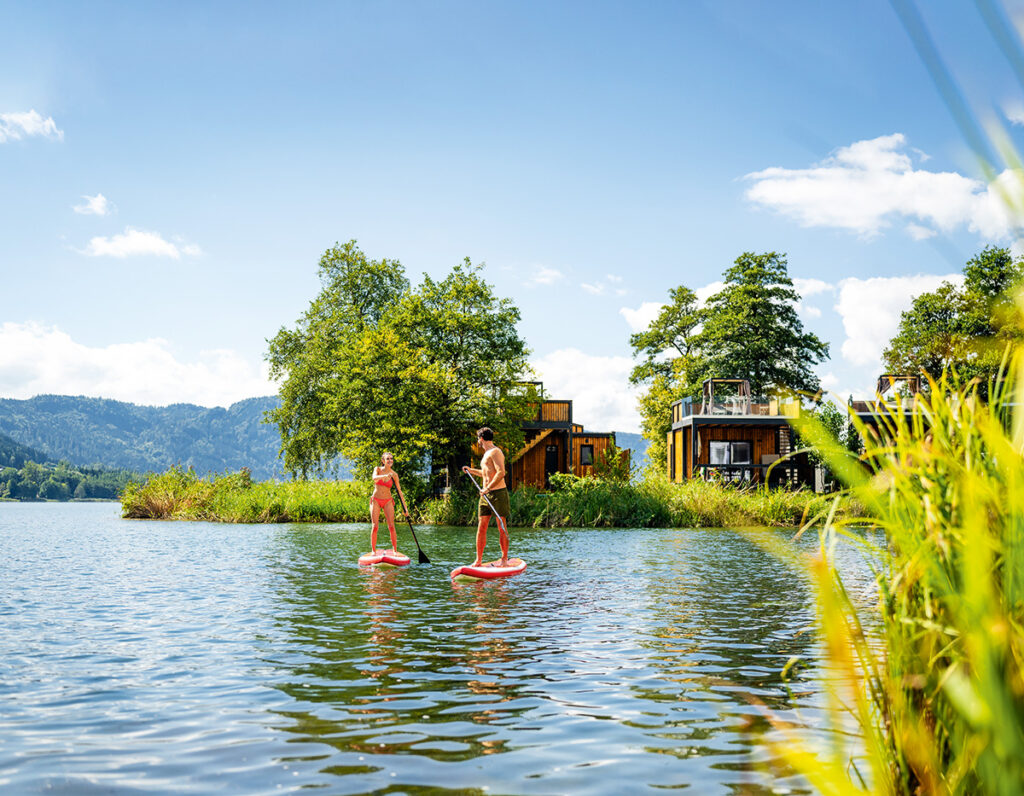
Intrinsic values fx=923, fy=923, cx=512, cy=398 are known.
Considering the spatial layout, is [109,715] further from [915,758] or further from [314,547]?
[314,547]

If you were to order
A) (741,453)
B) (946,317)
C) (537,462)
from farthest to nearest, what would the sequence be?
(946,317)
(537,462)
(741,453)

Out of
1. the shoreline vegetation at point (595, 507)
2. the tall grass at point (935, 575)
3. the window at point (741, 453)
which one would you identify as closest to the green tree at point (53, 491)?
the shoreline vegetation at point (595, 507)

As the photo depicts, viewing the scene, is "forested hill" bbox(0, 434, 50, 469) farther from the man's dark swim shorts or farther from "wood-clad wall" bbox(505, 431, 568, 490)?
the man's dark swim shorts

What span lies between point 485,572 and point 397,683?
7.44 meters

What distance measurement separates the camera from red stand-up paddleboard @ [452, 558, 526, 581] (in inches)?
570

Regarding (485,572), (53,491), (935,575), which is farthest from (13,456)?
(935,575)

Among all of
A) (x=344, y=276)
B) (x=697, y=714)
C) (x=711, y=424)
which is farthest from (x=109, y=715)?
(x=344, y=276)

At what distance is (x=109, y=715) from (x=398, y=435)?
98.5 ft

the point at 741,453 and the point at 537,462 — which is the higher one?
the point at 741,453

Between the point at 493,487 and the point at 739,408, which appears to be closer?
the point at 493,487

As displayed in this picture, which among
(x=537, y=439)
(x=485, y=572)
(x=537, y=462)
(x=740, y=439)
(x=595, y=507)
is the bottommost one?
(x=485, y=572)

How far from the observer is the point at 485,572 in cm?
1454

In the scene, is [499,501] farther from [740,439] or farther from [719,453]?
[740,439]

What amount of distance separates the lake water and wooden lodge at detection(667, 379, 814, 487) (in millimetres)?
26915
